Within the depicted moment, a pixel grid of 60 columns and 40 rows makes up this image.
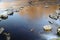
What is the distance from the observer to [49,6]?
1672 mm

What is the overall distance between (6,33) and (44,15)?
45 centimetres

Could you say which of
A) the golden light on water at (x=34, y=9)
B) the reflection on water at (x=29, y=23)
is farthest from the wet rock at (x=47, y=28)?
the golden light on water at (x=34, y=9)

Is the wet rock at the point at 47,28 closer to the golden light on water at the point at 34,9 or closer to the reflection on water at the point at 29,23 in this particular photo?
the reflection on water at the point at 29,23

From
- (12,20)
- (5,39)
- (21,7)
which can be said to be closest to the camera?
(5,39)

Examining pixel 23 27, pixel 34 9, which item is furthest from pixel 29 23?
pixel 34 9

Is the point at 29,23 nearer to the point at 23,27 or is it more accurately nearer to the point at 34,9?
the point at 23,27

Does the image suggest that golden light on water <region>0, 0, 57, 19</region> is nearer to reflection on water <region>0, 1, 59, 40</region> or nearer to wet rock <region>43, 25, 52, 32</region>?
reflection on water <region>0, 1, 59, 40</region>

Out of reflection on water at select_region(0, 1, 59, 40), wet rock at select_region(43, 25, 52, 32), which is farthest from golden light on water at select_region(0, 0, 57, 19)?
wet rock at select_region(43, 25, 52, 32)

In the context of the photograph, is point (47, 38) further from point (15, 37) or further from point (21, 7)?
point (21, 7)

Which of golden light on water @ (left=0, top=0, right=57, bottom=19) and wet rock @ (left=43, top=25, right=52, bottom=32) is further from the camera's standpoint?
golden light on water @ (left=0, top=0, right=57, bottom=19)

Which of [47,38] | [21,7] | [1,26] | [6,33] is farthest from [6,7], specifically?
[47,38]

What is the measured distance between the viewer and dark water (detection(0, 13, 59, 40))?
3.72 ft

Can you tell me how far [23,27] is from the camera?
4.16ft

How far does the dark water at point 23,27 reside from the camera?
44.6 inches
